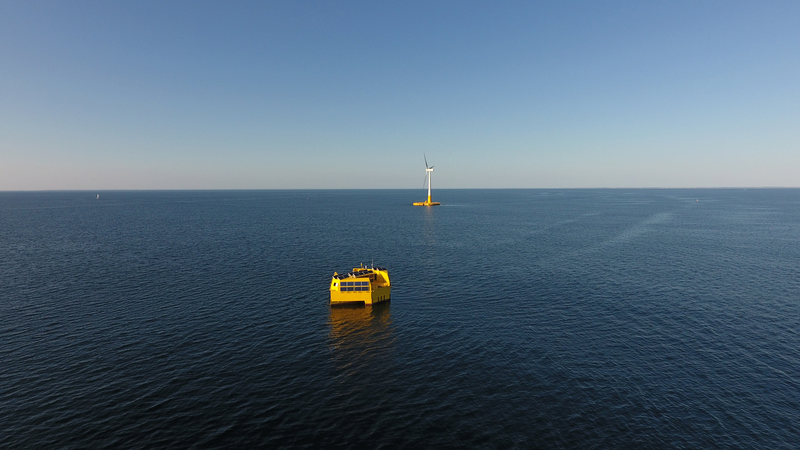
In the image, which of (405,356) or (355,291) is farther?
(355,291)

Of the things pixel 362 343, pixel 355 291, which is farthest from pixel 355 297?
pixel 362 343

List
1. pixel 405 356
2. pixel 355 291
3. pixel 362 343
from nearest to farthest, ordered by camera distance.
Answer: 1. pixel 405 356
2. pixel 362 343
3. pixel 355 291

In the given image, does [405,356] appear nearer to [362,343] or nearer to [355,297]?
[362,343]

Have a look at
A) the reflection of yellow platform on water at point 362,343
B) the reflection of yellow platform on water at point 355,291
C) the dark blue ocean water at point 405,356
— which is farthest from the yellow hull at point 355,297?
the dark blue ocean water at point 405,356

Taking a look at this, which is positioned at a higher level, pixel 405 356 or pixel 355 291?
pixel 355 291

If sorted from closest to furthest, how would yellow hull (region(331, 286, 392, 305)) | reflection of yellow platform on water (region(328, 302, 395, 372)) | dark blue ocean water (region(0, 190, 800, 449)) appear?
dark blue ocean water (region(0, 190, 800, 449))
reflection of yellow platform on water (region(328, 302, 395, 372))
yellow hull (region(331, 286, 392, 305))

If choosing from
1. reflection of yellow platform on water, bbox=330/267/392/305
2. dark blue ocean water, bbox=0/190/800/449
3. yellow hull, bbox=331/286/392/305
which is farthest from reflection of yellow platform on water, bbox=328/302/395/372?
reflection of yellow platform on water, bbox=330/267/392/305

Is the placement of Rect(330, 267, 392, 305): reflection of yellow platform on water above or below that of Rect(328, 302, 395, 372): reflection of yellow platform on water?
above

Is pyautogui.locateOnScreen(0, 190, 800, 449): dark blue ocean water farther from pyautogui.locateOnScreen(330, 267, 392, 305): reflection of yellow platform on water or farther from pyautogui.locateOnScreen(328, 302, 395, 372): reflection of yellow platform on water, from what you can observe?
pyautogui.locateOnScreen(330, 267, 392, 305): reflection of yellow platform on water

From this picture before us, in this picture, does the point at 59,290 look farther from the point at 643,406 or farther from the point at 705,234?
the point at 705,234
